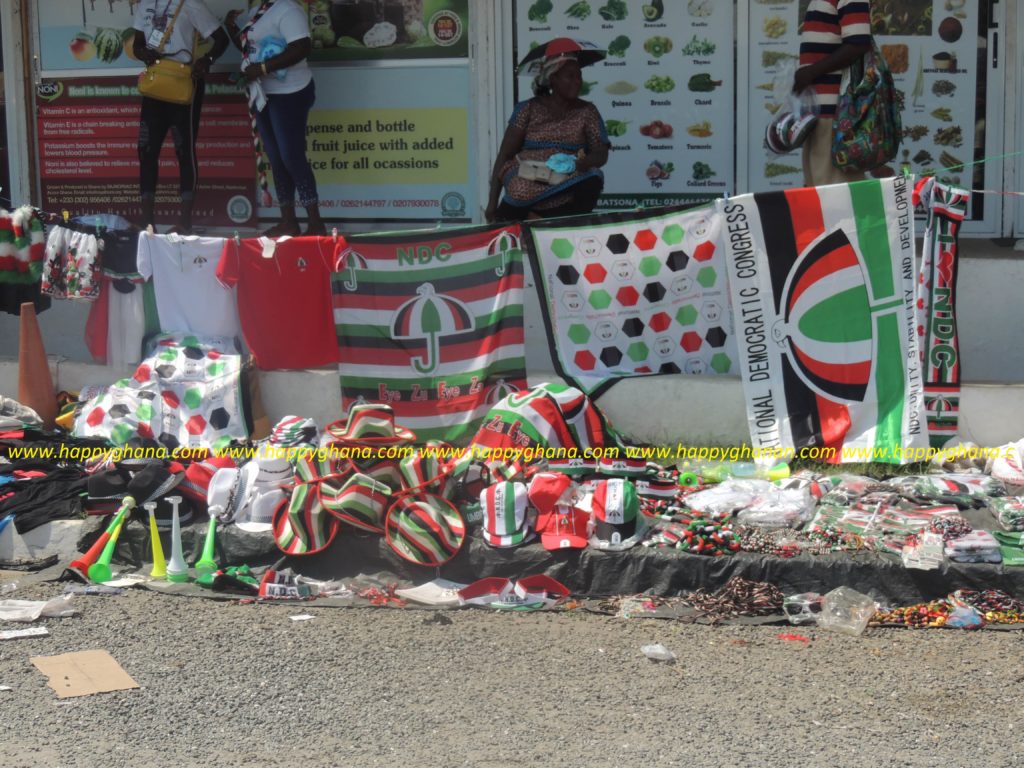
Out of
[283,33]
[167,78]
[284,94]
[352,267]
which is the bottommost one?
[352,267]

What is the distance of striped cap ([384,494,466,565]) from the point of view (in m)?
6.80

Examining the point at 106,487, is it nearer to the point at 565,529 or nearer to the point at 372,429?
the point at 372,429

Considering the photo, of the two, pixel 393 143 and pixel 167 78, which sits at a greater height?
pixel 167 78

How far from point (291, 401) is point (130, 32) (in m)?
4.02

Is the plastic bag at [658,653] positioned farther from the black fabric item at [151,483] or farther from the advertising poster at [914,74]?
the advertising poster at [914,74]

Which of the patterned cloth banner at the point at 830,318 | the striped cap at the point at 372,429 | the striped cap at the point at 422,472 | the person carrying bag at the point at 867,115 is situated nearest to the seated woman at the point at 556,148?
the patterned cloth banner at the point at 830,318

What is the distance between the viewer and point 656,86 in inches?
402

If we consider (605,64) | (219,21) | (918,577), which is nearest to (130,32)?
(219,21)

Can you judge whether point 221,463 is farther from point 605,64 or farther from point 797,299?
point 605,64

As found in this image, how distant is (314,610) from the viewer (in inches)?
257

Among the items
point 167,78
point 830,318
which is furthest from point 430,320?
point 167,78

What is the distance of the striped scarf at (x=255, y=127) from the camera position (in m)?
9.55

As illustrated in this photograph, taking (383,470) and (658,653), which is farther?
(383,470)

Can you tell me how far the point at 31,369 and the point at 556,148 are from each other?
373cm
